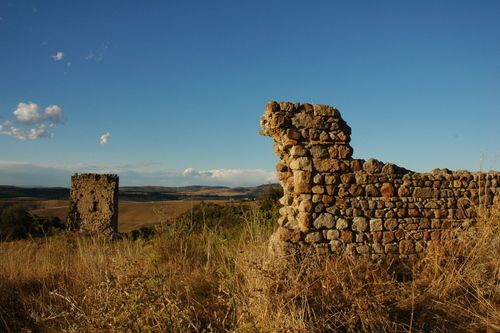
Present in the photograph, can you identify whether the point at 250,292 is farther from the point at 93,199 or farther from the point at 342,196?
the point at 93,199

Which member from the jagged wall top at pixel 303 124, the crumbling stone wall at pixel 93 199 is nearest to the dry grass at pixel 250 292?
the jagged wall top at pixel 303 124

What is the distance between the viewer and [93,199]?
15.0m

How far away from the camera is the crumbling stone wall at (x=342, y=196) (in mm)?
6512

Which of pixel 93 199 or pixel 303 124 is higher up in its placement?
pixel 303 124

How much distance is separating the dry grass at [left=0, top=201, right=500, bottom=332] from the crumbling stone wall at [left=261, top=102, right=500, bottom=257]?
1.16ft

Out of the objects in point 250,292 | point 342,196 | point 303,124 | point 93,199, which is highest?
point 303,124

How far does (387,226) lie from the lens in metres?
6.71

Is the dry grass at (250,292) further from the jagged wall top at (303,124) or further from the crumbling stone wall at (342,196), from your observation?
the jagged wall top at (303,124)

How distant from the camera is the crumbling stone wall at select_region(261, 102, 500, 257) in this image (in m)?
6.51

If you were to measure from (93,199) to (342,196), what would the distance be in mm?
10691

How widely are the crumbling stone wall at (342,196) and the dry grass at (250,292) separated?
35 centimetres

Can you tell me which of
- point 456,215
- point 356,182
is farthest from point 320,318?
point 456,215

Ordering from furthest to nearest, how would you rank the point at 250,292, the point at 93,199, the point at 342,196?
the point at 93,199 → the point at 342,196 → the point at 250,292

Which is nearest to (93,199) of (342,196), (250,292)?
(342,196)
